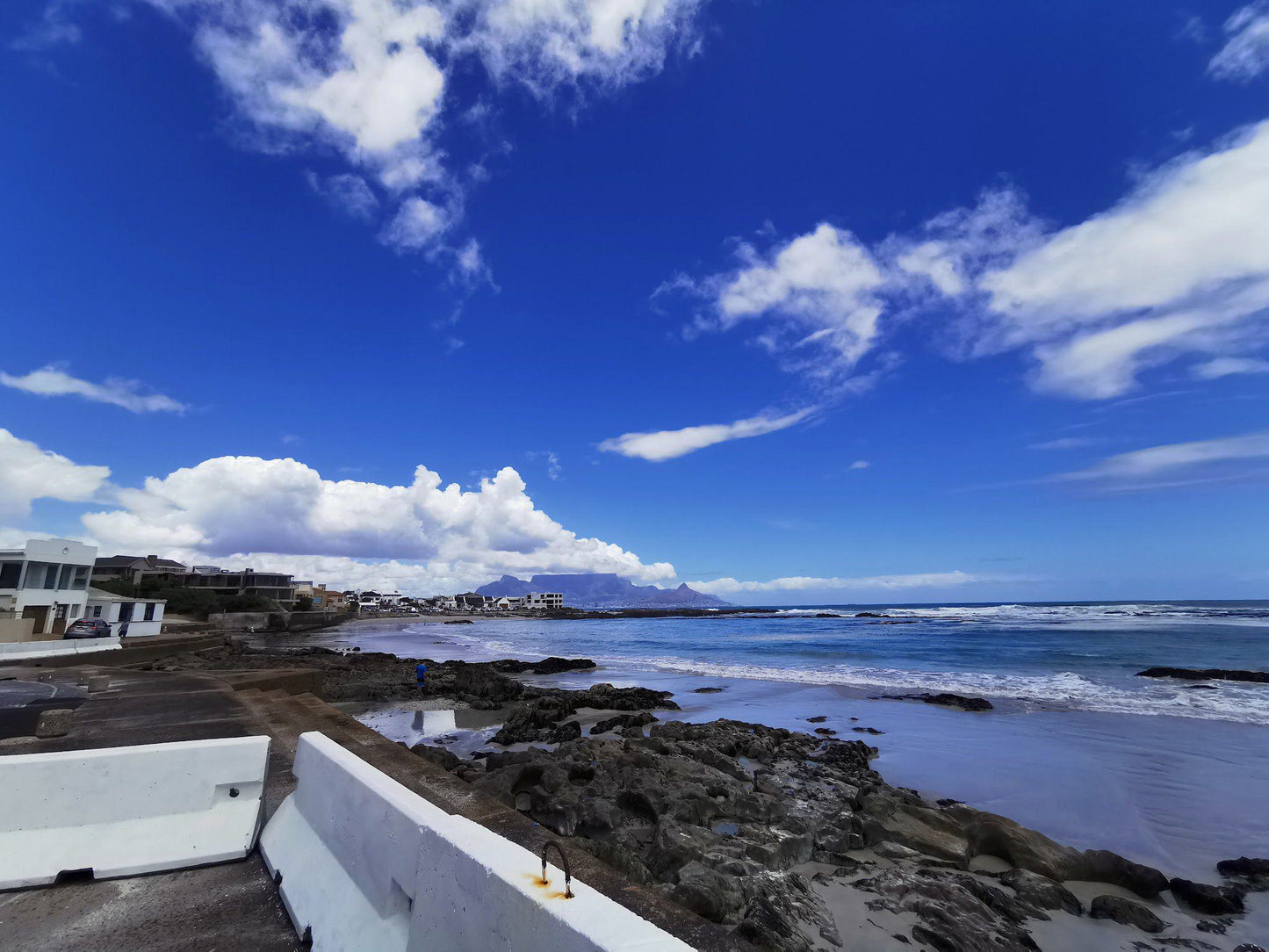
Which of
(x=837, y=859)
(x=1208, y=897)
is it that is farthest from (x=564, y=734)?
(x=1208, y=897)

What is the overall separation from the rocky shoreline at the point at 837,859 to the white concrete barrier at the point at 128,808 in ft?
8.33

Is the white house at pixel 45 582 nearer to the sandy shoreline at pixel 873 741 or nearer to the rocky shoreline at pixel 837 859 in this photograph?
the sandy shoreline at pixel 873 741

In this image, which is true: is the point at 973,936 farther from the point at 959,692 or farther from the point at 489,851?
the point at 959,692

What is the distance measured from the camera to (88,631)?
24.8 metres

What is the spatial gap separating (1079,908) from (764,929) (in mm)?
3285

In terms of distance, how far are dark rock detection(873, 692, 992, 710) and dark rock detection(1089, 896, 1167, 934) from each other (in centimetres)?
1130

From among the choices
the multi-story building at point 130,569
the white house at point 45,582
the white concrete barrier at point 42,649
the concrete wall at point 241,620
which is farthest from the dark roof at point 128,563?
the white concrete barrier at point 42,649

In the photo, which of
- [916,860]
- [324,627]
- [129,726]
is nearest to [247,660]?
[129,726]

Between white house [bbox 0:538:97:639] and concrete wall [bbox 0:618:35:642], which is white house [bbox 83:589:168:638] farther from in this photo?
concrete wall [bbox 0:618:35:642]

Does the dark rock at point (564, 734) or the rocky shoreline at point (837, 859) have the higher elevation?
the rocky shoreline at point (837, 859)

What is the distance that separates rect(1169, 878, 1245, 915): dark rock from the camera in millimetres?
5434

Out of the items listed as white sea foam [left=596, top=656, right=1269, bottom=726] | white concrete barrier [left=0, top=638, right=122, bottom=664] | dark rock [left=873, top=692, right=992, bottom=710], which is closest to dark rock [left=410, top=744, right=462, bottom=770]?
dark rock [left=873, top=692, right=992, bottom=710]

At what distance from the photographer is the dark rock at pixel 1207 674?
21.2 metres

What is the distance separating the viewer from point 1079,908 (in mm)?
5422
